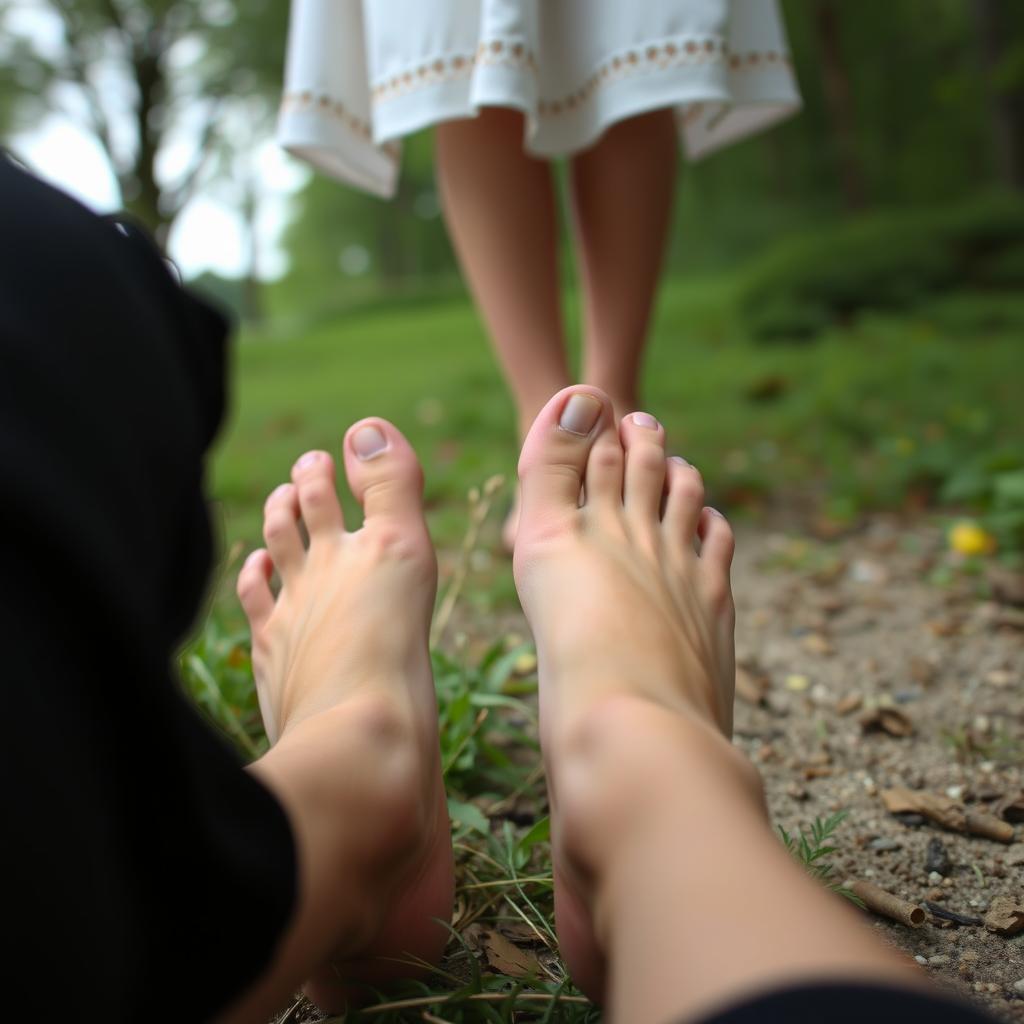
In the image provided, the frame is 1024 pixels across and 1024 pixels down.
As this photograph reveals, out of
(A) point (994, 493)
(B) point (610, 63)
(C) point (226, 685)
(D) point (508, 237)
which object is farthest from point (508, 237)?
(A) point (994, 493)

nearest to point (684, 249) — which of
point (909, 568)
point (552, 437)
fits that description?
point (909, 568)

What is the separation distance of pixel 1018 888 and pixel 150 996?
2.44ft

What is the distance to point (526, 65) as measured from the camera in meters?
1.33

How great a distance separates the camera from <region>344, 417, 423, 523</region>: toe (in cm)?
106

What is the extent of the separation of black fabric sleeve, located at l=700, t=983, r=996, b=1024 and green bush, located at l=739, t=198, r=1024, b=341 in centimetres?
441

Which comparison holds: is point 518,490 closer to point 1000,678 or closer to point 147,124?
point 1000,678

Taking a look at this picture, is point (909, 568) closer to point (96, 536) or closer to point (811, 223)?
point (96, 536)

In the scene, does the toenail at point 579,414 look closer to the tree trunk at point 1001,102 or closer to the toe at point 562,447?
the toe at point 562,447

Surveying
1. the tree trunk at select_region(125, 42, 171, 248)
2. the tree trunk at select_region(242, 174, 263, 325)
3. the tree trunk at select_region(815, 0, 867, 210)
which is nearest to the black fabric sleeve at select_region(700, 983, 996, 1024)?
the tree trunk at select_region(815, 0, 867, 210)

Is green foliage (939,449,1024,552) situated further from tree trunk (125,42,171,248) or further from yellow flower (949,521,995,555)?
tree trunk (125,42,171,248)

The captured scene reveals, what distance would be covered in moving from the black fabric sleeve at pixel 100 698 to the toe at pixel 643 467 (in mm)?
547

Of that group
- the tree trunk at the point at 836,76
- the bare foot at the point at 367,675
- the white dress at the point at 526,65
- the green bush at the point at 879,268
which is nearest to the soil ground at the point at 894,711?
the bare foot at the point at 367,675

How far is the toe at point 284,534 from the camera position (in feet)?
3.67

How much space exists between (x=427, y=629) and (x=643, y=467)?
0.95 ft
